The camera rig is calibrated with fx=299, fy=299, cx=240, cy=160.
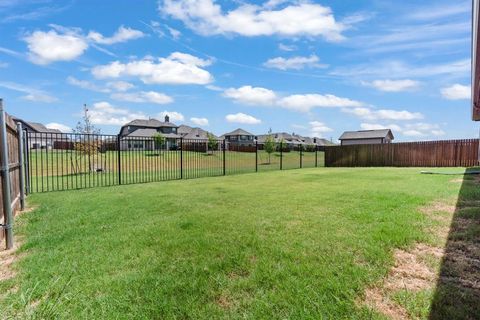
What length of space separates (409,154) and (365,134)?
32.7m

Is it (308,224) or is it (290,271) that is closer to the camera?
(290,271)

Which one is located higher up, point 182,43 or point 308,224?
point 182,43

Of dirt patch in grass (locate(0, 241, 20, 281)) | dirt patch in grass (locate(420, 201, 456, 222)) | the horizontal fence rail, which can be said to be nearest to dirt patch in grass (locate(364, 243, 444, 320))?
dirt patch in grass (locate(420, 201, 456, 222))

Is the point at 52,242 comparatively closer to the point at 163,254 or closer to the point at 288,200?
the point at 163,254

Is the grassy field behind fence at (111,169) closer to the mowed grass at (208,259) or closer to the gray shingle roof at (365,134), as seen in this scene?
the mowed grass at (208,259)

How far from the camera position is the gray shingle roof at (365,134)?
47.9 meters

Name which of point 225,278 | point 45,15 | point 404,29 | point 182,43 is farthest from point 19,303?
point 182,43

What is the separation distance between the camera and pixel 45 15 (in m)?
8.95

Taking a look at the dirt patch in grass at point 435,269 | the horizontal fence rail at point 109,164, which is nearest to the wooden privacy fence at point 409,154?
the horizontal fence rail at point 109,164

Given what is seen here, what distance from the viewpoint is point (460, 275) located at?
8.66 feet

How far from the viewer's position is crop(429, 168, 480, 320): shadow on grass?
2080 millimetres

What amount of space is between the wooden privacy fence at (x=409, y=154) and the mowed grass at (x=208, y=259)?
47.6 ft

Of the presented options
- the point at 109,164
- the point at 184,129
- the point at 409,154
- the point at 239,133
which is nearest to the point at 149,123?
the point at 184,129

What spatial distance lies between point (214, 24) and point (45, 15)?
549 centimetres
